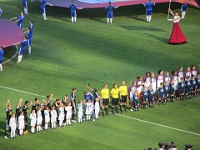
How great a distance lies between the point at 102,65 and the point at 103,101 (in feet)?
28.0

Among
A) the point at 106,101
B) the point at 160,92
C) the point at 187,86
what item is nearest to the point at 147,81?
the point at 160,92

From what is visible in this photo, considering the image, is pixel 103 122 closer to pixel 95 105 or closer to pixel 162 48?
pixel 95 105

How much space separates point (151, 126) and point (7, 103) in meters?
9.45

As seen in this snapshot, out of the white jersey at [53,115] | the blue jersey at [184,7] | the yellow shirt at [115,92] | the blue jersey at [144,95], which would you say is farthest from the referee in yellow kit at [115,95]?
the blue jersey at [184,7]

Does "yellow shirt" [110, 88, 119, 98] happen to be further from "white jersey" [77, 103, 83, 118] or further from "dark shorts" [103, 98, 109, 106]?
"white jersey" [77, 103, 83, 118]

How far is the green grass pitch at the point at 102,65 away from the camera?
45344 millimetres

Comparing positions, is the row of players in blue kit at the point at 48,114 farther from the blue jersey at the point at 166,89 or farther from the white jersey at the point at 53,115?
the blue jersey at the point at 166,89

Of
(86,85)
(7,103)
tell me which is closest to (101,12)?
(86,85)

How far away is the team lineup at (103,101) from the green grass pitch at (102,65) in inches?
25.9

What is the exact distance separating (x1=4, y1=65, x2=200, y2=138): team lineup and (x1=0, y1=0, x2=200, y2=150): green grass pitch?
0.66 m

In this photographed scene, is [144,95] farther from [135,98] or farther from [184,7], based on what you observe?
[184,7]

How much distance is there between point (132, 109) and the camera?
164 ft

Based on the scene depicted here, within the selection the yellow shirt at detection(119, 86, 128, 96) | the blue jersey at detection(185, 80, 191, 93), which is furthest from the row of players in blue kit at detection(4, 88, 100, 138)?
the blue jersey at detection(185, 80, 191, 93)

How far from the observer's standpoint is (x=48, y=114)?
46.4m
